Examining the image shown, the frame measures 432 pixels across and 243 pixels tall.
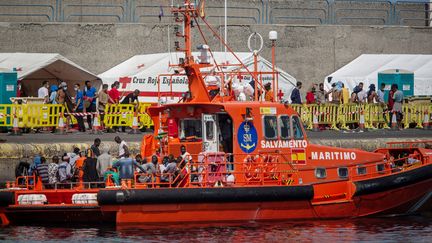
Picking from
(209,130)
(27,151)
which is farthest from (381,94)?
(209,130)

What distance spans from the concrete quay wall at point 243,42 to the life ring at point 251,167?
17.5 meters

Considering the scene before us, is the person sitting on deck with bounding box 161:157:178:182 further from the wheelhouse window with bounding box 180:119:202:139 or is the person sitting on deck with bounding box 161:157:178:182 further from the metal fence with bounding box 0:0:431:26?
the metal fence with bounding box 0:0:431:26

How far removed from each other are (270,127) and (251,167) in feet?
3.19

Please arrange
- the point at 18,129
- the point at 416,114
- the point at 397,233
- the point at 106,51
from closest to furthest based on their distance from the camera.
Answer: the point at 397,233 → the point at 18,129 → the point at 416,114 → the point at 106,51

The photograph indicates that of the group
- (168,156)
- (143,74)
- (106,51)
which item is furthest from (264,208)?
(106,51)

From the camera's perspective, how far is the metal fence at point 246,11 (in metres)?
40.5

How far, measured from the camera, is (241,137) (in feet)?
76.3

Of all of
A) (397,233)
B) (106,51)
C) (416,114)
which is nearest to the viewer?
(397,233)

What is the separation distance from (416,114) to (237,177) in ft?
48.1

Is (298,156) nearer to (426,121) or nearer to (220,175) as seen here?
(220,175)

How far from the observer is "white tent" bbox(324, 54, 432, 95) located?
1565 inches

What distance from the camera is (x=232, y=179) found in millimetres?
23016

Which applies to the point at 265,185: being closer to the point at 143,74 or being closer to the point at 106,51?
the point at 143,74

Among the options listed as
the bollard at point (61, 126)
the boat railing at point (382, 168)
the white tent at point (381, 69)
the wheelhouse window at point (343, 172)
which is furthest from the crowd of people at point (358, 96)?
the wheelhouse window at point (343, 172)
